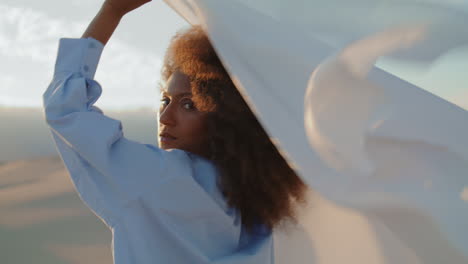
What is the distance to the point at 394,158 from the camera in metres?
1.09

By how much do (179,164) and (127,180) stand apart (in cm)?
15

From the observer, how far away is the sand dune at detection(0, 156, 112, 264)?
15.3 feet

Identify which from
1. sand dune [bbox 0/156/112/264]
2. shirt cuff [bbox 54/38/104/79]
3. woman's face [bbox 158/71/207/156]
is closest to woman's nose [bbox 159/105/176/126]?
woman's face [bbox 158/71/207/156]

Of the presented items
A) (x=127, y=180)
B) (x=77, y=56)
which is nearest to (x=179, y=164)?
(x=127, y=180)

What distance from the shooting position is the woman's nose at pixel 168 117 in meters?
1.41

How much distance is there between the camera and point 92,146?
115cm

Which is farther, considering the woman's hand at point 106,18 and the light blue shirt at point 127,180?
the woman's hand at point 106,18

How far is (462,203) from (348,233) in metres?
0.53

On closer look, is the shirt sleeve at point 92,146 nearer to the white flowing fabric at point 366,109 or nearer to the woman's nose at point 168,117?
the woman's nose at point 168,117

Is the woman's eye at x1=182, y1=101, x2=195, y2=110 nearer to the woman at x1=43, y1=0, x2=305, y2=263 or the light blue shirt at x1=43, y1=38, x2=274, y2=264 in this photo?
the woman at x1=43, y1=0, x2=305, y2=263

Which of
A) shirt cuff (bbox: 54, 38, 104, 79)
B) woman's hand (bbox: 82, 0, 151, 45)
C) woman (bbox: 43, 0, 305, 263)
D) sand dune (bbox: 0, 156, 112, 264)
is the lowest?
sand dune (bbox: 0, 156, 112, 264)

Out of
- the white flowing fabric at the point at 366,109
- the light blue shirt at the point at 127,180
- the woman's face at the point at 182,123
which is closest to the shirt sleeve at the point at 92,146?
the light blue shirt at the point at 127,180

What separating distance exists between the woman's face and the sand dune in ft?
11.8

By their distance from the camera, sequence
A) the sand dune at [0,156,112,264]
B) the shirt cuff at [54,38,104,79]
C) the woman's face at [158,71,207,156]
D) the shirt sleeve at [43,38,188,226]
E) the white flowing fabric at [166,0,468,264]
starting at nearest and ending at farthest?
1. the white flowing fabric at [166,0,468,264]
2. the shirt sleeve at [43,38,188,226]
3. the shirt cuff at [54,38,104,79]
4. the woman's face at [158,71,207,156]
5. the sand dune at [0,156,112,264]
